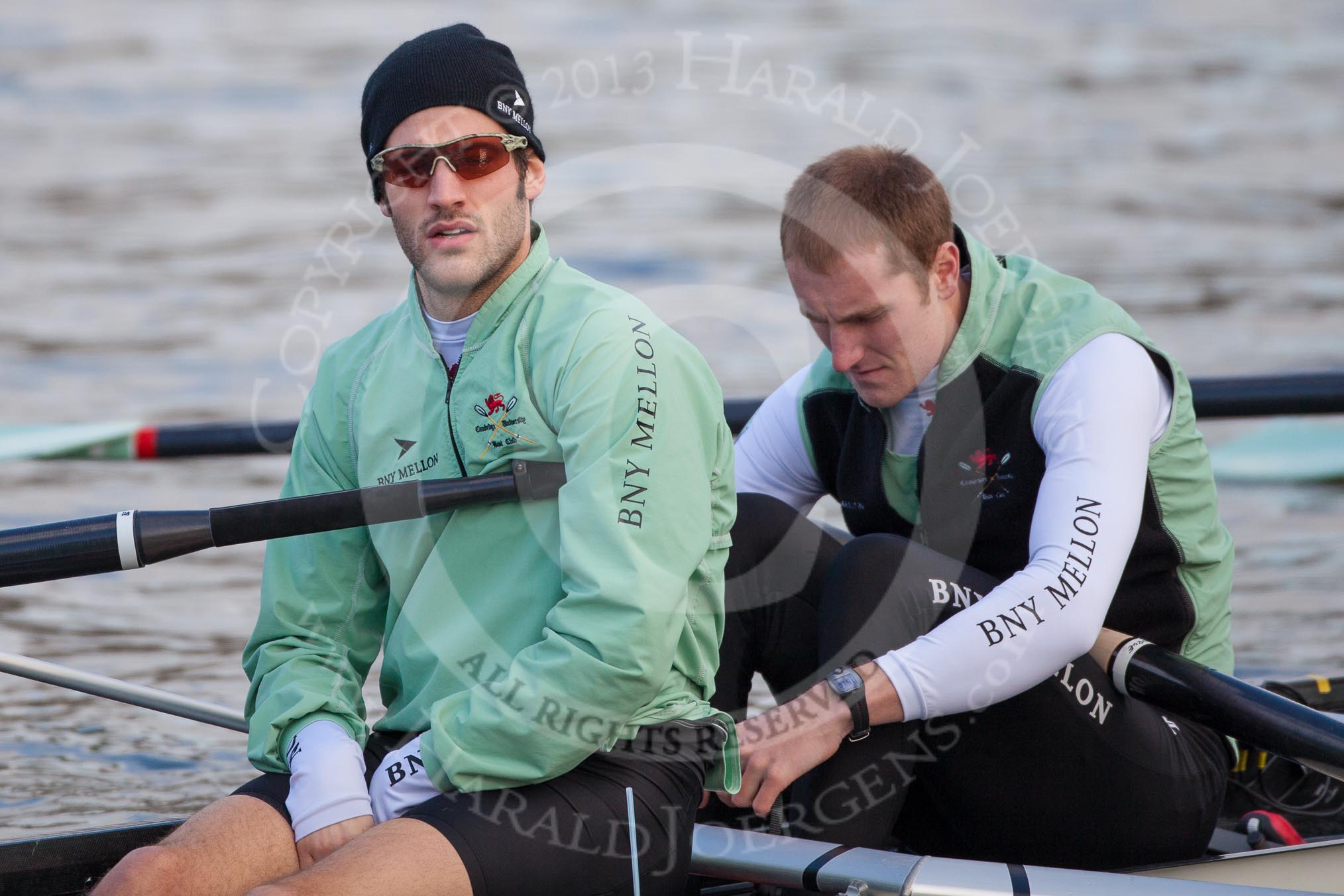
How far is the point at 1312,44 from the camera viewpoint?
54.2 ft

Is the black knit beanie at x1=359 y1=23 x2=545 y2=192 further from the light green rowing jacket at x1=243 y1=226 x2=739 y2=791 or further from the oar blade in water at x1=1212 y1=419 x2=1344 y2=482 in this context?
the oar blade in water at x1=1212 y1=419 x2=1344 y2=482

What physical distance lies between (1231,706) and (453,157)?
1.31m

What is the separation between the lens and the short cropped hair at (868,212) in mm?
2271

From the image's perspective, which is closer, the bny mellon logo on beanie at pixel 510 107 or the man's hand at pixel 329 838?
the man's hand at pixel 329 838

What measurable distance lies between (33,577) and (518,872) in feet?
2.74

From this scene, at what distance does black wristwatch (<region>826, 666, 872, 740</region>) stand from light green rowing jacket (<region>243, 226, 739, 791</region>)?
7.4 inches

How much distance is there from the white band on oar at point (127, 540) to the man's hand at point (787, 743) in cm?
85

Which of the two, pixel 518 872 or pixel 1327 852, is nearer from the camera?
pixel 518 872

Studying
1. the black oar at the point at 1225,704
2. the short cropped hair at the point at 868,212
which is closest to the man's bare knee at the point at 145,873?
the short cropped hair at the point at 868,212

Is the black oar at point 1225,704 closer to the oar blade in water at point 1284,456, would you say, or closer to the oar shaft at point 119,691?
the oar shaft at point 119,691

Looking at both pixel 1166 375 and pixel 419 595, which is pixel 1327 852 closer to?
pixel 1166 375

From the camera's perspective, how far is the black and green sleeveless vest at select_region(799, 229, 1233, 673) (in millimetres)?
2338

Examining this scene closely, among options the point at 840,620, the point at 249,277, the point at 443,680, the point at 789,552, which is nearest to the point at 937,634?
the point at 840,620

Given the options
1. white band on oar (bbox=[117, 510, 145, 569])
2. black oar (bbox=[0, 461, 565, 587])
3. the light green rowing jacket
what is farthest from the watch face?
white band on oar (bbox=[117, 510, 145, 569])
